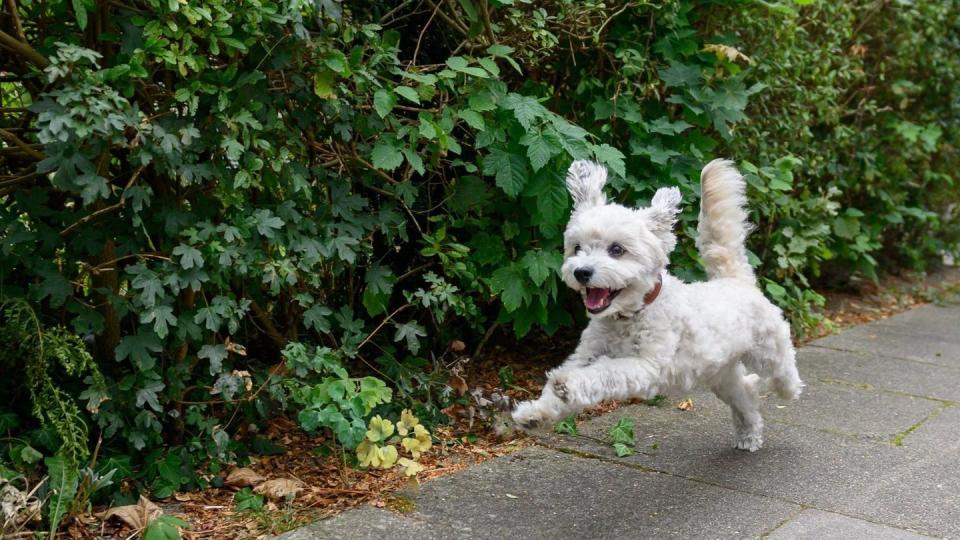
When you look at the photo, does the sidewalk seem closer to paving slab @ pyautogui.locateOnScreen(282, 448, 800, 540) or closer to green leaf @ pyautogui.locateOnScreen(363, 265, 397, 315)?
paving slab @ pyautogui.locateOnScreen(282, 448, 800, 540)

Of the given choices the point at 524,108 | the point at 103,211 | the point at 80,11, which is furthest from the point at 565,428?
the point at 80,11

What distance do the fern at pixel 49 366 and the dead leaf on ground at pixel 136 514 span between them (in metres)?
0.25

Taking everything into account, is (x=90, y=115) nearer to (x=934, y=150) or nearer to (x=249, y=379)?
(x=249, y=379)

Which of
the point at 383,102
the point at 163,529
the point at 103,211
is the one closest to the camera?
the point at 163,529

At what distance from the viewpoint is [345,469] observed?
4.50 metres

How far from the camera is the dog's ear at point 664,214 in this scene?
4496 mm

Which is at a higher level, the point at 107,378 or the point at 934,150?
the point at 934,150

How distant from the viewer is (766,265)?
7.85m

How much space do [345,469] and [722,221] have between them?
2.24 m

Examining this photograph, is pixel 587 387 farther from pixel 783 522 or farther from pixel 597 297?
pixel 783 522

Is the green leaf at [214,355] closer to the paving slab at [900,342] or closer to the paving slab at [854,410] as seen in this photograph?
the paving slab at [854,410]

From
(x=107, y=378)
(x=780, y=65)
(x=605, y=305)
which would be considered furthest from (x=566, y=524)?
(x=780, y=65)

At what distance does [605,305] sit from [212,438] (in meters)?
→ 1.83

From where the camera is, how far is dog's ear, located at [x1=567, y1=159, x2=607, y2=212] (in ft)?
15.0
